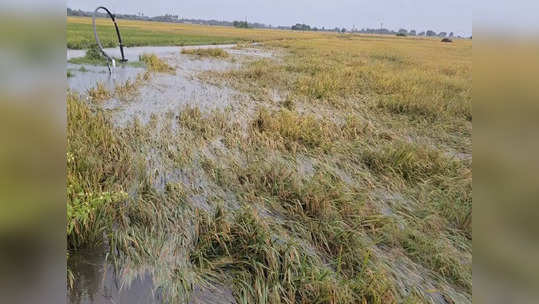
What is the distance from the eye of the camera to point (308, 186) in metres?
3.29

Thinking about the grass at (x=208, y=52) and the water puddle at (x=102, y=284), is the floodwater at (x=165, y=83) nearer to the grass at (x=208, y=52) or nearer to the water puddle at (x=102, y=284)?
the grass at (x=208, y=52)

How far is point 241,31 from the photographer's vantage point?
457 cm

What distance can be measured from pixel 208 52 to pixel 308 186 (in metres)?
4.92

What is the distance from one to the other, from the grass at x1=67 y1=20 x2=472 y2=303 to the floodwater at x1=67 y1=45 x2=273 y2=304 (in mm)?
85

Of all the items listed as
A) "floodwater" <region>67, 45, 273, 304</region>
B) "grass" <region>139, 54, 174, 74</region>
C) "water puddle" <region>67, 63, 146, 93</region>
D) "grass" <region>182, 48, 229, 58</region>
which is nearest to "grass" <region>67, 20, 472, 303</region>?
"floodwater" <region>67, 45, 273, 304</region>

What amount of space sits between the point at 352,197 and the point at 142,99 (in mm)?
3982

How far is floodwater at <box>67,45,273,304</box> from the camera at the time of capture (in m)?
2.25

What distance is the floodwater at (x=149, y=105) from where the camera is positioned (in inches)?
88.6

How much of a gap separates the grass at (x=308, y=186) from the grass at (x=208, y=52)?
2.12m

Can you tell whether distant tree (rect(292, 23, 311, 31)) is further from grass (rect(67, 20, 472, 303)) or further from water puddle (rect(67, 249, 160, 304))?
water puddle (rect(67, 249, 160, 304))

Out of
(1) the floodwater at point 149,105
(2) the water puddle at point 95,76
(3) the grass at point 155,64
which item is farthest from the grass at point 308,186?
(3) the grass at point 155,64

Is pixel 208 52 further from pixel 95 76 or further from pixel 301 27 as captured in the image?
pixel 301 27
